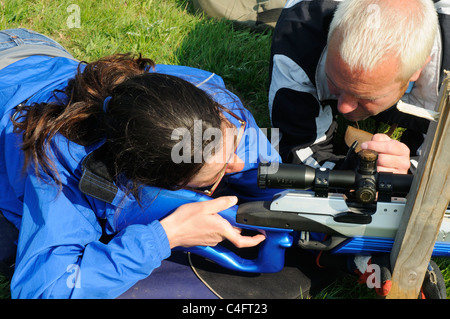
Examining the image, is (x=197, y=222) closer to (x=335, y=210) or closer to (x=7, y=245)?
(x=335, y=210)

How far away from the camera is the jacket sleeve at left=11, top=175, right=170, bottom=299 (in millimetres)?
1838

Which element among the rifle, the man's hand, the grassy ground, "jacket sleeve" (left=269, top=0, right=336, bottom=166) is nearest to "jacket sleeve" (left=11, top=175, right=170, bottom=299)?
the rifle

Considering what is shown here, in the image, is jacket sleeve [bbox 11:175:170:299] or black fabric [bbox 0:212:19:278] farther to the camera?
black fabric [bbox 0:212:19:278]

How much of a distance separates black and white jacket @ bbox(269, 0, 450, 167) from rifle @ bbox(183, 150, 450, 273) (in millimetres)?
712

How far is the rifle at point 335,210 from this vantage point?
1729 mm

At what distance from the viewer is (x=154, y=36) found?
3672 millimetres

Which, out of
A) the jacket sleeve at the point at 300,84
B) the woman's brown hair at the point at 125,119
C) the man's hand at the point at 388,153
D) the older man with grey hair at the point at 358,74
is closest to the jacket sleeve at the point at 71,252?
the woman's brown hair at the point at 125,119

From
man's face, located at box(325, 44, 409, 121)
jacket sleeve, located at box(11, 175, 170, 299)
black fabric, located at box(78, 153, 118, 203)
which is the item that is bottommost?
jacket sleeve, located at box(11, 175, 170, 299)

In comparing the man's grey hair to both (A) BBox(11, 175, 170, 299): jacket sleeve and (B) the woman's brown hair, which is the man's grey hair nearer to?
(B) the woman's brown hair

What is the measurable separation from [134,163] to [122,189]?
0.62 ft

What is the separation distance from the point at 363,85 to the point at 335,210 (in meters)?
0.61
